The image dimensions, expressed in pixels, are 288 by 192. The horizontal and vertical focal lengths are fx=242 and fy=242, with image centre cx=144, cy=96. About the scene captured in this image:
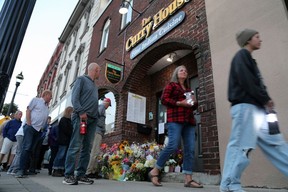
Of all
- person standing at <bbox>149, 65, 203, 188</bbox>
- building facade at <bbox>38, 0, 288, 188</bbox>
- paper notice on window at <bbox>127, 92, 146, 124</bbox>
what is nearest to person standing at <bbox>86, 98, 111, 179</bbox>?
building facade at <bbox>38, 0, 288, 188</bbox>

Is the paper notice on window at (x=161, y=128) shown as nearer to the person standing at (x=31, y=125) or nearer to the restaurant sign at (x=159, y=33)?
the restaurant sign at (x=159, y=33)

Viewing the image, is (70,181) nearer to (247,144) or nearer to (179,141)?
(179,141)

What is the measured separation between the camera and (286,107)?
10.7ft

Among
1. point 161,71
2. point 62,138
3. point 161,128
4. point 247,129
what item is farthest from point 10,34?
point 161,71

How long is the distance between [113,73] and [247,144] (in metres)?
5.96

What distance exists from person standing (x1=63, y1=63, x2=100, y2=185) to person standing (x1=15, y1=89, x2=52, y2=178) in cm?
148

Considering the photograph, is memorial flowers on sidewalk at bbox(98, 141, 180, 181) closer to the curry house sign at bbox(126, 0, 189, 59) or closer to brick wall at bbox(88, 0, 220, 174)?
brick wall at bbox(88, 0, 220, 174)

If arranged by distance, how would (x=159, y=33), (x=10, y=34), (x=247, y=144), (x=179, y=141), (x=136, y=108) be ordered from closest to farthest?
(x=10, y=34) < (x=247, y=144) < (x=179, y=141) < (x=159, y=33) < (x=136, y=108)

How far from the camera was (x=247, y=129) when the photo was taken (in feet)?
7.05

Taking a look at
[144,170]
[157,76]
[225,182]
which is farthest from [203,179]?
[157,76]

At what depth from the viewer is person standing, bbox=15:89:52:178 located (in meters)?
4.57

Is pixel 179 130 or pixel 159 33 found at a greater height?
pixel 159 33

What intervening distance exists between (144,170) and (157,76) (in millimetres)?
3888

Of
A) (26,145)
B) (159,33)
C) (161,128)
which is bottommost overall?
(26,145)
